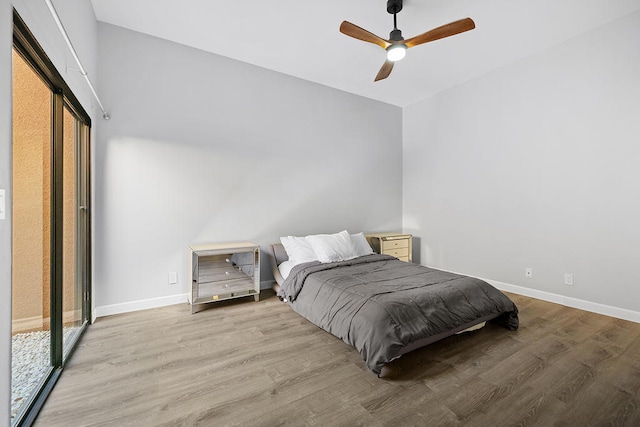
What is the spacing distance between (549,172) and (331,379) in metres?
3.43

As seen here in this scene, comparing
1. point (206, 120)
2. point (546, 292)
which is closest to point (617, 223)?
point (546, 292)

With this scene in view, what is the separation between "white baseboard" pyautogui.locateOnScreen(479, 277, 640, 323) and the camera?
9.43ft

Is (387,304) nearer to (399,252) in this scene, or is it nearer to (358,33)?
(358,33)

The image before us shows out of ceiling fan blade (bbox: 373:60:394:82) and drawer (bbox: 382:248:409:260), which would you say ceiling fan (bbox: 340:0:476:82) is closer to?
ceiling fan blade (bbox: 373:60:394:82)

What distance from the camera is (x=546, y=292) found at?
3.45 metres

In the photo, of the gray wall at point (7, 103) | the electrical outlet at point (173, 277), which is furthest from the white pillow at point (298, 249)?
the gray wall at point (7, 103)

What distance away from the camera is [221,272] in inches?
128

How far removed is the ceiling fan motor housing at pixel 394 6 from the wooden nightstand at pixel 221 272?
275 centimetres

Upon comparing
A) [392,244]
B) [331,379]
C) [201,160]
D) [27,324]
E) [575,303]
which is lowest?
[331,379]

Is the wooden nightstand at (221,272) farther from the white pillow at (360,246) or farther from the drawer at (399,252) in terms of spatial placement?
the drawer at (399,252)

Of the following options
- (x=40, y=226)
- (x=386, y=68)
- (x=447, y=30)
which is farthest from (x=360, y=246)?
(x=40, y=226)

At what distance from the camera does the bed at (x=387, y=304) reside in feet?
6.69

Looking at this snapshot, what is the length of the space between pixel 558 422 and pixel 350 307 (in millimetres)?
1357

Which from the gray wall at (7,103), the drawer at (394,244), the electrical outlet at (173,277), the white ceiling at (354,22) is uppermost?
the white ceiling at (354,22)
